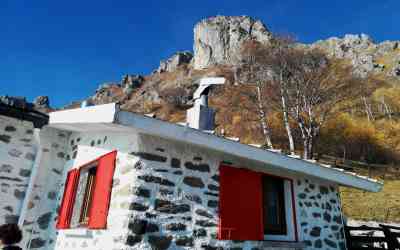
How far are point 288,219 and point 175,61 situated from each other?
66937mm

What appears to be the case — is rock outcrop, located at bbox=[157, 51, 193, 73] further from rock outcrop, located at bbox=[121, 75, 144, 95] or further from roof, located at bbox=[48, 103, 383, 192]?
roof, located at bbox=[48, 103, 383, 192]

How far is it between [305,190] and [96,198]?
3.65m

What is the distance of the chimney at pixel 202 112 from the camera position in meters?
5.76

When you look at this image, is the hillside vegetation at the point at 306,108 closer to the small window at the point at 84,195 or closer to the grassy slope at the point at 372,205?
the grassy slope at the point at 372,205

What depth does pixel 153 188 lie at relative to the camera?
14.2ft

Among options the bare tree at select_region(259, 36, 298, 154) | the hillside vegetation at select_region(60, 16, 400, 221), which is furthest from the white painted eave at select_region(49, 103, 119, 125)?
the bare tree at select_region(259, 36, 298, 154)

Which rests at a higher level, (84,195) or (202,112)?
(202,112)

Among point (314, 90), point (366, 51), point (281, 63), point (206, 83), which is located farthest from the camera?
point (366, 51)

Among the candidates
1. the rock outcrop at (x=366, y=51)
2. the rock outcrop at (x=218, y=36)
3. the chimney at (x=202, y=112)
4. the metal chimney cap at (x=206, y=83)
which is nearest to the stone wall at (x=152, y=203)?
the chimney at (x=202, y=112)

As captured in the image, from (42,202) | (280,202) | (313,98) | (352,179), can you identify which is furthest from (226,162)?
(313,98)

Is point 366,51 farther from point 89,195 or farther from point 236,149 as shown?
point 89,195

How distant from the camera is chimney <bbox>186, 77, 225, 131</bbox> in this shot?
5758 millimetres

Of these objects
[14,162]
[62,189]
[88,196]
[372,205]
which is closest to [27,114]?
[14,162]

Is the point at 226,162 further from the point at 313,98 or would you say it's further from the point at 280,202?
the point at 313,98
